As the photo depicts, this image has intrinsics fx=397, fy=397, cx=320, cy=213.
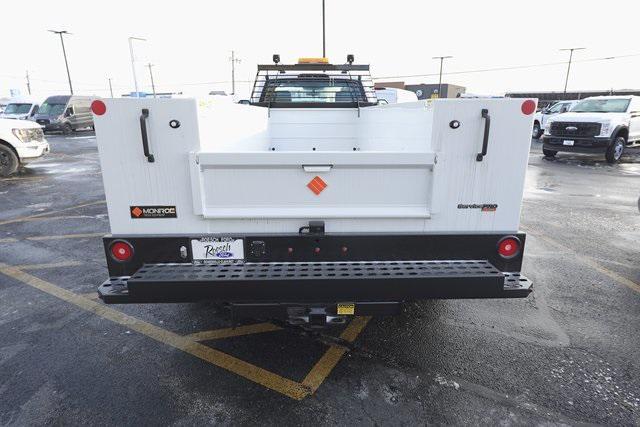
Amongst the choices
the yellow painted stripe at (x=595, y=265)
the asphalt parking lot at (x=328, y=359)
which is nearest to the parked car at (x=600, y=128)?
the yellow painted stripe at (x=595, y=265)

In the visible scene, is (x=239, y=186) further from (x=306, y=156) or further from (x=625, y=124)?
(x=625, y=124)

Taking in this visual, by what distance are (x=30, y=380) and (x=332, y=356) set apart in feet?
7.43

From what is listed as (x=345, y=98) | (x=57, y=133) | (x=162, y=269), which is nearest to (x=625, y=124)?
(x=345, y=98)

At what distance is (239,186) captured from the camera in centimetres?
270

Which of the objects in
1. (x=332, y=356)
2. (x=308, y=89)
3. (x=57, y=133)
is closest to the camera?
(x=332, y=356)

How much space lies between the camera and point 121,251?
2783mm

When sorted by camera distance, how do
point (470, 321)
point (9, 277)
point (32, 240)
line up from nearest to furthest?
point (470, 321) → point (9, 277) → point (32, 240)

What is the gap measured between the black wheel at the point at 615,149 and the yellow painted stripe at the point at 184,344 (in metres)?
15.5

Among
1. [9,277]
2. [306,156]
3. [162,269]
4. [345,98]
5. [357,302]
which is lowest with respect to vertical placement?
[9,277]

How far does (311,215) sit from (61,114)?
29.5 meters

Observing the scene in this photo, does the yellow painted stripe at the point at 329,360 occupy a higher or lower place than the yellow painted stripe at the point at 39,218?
higher

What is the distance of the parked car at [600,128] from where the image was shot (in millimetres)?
13766

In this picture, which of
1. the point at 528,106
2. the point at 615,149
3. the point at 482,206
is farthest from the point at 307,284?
the point at 615,149

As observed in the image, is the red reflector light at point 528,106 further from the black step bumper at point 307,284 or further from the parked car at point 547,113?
the parked car at point 547,113
